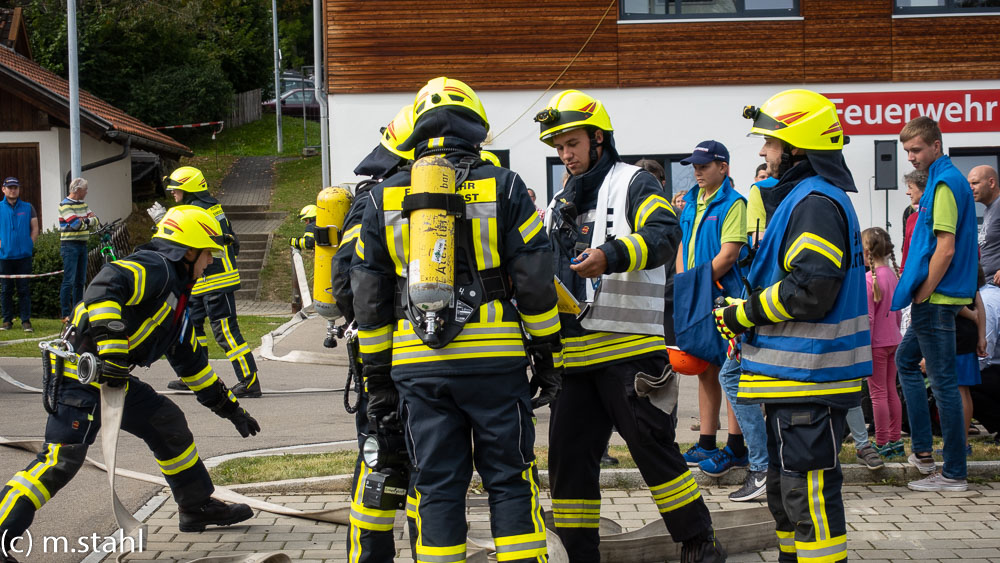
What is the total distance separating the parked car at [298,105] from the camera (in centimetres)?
4334

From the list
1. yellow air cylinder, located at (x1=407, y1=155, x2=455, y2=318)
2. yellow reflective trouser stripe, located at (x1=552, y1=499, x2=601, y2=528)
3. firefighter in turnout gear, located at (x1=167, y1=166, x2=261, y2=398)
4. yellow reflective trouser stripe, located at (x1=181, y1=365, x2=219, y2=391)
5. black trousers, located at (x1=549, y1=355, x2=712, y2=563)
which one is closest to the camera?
yellow air cylinder, located at (x1=407, y1=155, x2=455, y2=318)

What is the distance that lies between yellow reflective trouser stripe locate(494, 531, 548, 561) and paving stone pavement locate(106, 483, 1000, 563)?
1529 millimetres

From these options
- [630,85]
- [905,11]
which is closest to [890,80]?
[905,11]

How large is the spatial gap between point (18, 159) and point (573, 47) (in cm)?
1273

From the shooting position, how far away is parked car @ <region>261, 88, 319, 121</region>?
4334cm

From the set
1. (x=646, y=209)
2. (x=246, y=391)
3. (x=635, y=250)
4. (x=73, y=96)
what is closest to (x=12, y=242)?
(x=73, y=96)

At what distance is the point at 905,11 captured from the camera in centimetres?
1580

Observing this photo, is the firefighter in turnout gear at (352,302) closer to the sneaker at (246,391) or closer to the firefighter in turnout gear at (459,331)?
the firefighter in turnout gear at (459,331)

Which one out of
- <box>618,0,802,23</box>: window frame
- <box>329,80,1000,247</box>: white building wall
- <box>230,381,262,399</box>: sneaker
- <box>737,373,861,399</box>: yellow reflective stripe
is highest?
<box>618,0,802,23</box>: window frame

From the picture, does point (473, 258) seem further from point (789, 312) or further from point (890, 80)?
point (890, 80)

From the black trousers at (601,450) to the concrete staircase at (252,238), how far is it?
A: 1670 centimetres

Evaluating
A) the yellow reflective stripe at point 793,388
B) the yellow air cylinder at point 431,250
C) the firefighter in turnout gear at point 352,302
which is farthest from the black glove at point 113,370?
the yellow reflective stripe at point 793,388

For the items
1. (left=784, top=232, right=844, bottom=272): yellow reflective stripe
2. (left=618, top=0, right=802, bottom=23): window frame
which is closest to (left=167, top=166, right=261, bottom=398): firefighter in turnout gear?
(left=784, top=232, right=844, bottom=272): yellow reflective stripe

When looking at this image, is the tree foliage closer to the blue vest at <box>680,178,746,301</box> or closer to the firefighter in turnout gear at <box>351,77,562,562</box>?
the blue vest at <box>680,178,746,301</box>
